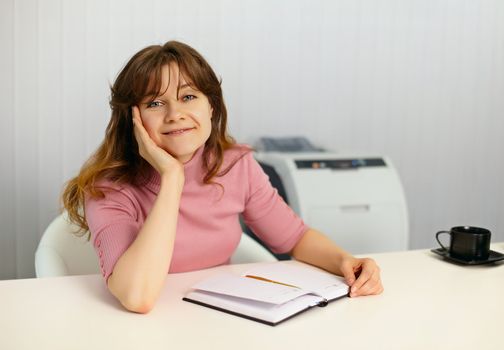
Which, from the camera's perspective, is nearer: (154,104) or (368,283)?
(368,283)

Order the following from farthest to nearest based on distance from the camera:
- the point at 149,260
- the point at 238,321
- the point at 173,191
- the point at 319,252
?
the point at 319,252 < the point at 173,191 < the point at 149,260 < the point at 238,321

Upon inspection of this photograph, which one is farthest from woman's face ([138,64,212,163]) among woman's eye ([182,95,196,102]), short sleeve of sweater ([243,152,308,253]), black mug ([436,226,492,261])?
black mug ([436,226,492,261])

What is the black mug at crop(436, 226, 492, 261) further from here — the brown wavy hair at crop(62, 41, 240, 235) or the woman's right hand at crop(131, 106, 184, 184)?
the woman's right hand at crop(131, 106, 184, 184)

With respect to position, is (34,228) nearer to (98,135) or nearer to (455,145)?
(98,135)

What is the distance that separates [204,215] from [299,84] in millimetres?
1607

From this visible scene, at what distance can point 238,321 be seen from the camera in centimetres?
123

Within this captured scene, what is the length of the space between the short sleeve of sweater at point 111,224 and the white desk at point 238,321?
8cm

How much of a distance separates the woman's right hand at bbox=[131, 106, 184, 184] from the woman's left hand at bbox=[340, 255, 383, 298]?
1.47ft

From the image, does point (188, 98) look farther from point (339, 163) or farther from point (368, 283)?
point (339, 163)

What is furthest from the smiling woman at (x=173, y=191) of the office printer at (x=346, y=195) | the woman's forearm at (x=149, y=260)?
the office printer at (x=346, y=195)

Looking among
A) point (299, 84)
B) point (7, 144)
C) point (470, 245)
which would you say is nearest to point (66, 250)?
point (7, 144)

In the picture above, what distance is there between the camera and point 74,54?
271cm

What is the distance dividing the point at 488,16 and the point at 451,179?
93 centimetres

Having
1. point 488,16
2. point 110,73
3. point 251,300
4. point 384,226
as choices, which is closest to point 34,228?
point 110,73
